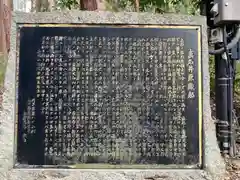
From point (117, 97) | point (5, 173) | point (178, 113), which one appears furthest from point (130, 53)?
point (5, 173)

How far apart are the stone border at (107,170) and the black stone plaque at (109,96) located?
0.20ft

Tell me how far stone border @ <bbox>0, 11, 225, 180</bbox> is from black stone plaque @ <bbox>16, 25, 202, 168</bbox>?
0.20ft

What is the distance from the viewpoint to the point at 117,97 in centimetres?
355

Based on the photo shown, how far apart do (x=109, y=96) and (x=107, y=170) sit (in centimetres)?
65

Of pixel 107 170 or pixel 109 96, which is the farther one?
pixel 109 96

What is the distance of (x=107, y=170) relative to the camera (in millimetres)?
3436

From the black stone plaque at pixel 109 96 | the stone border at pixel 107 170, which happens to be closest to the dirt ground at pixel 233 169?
the stone border at pixel 107 170

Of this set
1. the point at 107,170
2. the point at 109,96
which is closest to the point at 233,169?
the point at 107,170

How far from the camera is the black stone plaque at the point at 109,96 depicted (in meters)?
3.49

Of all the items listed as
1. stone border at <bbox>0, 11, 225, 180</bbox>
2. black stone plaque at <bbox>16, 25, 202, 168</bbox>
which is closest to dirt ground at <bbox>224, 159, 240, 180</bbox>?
stone border at <bbox>0, 11, 225, 180</bbox>

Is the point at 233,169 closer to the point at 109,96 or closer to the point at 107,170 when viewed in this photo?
the point at 107,170

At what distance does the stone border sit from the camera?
3.42m

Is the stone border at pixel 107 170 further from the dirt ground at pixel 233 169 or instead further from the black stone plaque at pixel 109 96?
the dirt ground at pixel 233 169

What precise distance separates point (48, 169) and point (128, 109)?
877mm
